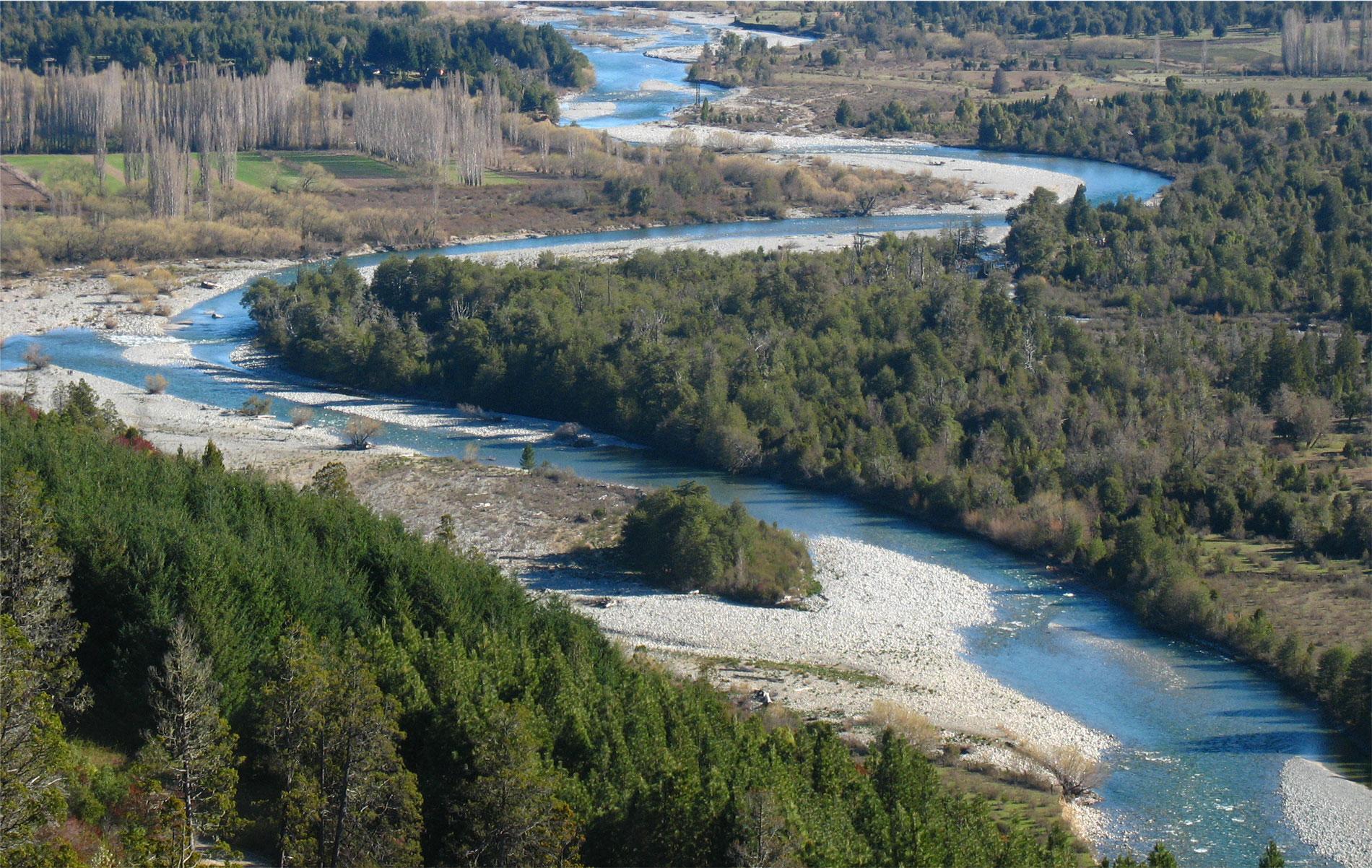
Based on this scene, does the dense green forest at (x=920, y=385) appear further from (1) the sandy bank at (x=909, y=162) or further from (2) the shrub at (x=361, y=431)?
(1) the sandy bank at (x=909, y=162)

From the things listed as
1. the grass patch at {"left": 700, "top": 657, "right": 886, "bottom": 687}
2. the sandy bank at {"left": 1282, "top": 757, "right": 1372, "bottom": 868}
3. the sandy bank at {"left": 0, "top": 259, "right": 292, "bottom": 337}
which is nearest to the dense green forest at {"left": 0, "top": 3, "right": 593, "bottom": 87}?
the sandy bank at {"left": 0, "top": 259, "right": 292, "bottom": 337}

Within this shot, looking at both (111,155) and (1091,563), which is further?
(111,155)

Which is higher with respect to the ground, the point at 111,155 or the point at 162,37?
the point at 162,37

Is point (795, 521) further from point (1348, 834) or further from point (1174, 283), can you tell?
point (1174, 283)

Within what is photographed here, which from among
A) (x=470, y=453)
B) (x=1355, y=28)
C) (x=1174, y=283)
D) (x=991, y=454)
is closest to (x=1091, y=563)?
(x=991, y=454)

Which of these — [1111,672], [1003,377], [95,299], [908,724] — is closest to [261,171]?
[95,299]

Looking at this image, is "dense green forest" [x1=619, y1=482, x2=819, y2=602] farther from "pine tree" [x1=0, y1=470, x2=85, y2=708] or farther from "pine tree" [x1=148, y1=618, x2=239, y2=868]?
"pine tree" [x1=148, y1=618, x2=239, y2=868]

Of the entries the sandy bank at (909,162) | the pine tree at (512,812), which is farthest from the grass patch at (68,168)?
the pine tree at (512,812)
